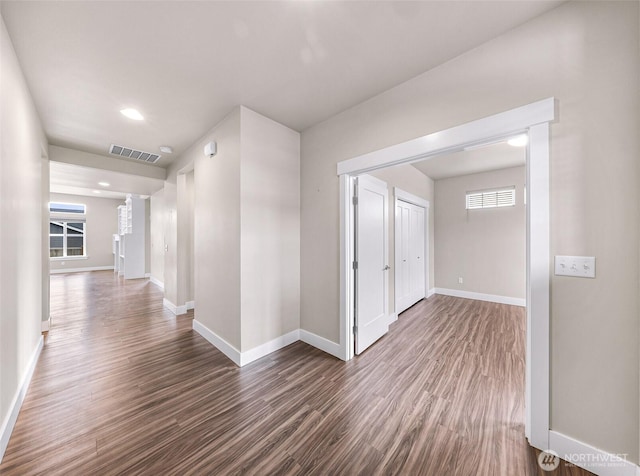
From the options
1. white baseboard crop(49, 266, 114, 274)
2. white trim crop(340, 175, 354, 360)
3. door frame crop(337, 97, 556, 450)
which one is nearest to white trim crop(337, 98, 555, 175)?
door frame crop(337, 97, 556, 450)

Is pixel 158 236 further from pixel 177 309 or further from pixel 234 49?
pixel 234 49

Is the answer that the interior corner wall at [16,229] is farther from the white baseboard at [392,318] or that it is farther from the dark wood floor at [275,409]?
the white baseboard at [392,318]

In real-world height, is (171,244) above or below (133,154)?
below

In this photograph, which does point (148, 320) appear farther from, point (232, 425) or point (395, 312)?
point (395, 312)

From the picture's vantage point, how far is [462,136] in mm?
1748

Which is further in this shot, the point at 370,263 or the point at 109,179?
the point at 109,179

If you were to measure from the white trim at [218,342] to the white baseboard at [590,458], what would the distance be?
2.46 m

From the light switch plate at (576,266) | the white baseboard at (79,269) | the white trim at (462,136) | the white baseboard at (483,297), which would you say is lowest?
the white baseboard at (483,297)

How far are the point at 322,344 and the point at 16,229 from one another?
2.80 metres

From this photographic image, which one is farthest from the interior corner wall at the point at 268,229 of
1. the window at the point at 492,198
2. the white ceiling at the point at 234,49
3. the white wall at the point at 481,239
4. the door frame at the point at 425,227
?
the window at the point at 492,198

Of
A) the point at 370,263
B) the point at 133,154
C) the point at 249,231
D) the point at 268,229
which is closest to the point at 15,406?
the point at 249,231

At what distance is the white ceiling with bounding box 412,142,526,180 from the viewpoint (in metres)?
3.80

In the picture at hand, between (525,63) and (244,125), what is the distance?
2.30m

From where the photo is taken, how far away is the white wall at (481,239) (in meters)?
4.64
